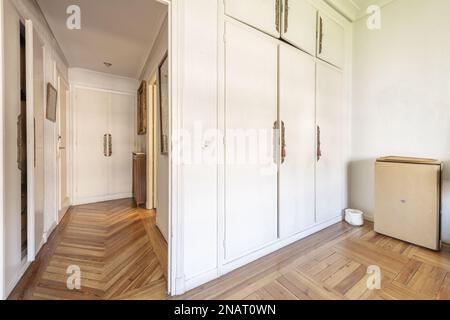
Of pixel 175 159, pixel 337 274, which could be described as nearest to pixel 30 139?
pixel 175 159

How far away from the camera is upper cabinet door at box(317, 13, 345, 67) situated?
256cm

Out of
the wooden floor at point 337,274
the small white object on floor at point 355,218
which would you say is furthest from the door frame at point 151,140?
the small white object on floor at point 355,218

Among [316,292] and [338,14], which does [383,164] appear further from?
[338,14]

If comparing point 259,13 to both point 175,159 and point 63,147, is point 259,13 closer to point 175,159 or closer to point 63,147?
point 175,159

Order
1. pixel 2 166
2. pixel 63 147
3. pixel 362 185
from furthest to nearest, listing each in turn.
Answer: pixel 63 147, pixel 362 185, pixel 2 166

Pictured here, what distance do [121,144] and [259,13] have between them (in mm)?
3609

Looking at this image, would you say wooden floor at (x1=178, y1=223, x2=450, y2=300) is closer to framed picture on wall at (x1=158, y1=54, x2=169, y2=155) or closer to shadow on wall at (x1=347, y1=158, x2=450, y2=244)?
shadow on wall at (x1=347, y1=158, x2=450, y2=244)

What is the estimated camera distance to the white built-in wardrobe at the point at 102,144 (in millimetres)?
3881

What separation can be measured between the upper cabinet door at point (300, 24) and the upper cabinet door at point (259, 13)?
0.34 feet

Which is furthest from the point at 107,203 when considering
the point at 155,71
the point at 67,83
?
the point at 155,71

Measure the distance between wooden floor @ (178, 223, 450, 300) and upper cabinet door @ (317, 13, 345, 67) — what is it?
2.27 metres

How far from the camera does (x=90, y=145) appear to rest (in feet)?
13.1

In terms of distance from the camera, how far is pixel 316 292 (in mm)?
1541

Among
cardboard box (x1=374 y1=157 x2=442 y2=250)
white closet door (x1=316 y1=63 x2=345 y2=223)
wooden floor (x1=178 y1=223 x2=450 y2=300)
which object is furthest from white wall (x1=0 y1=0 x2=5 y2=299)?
cardboard box (x1=374 y1=157 x2=442 y2=250)
